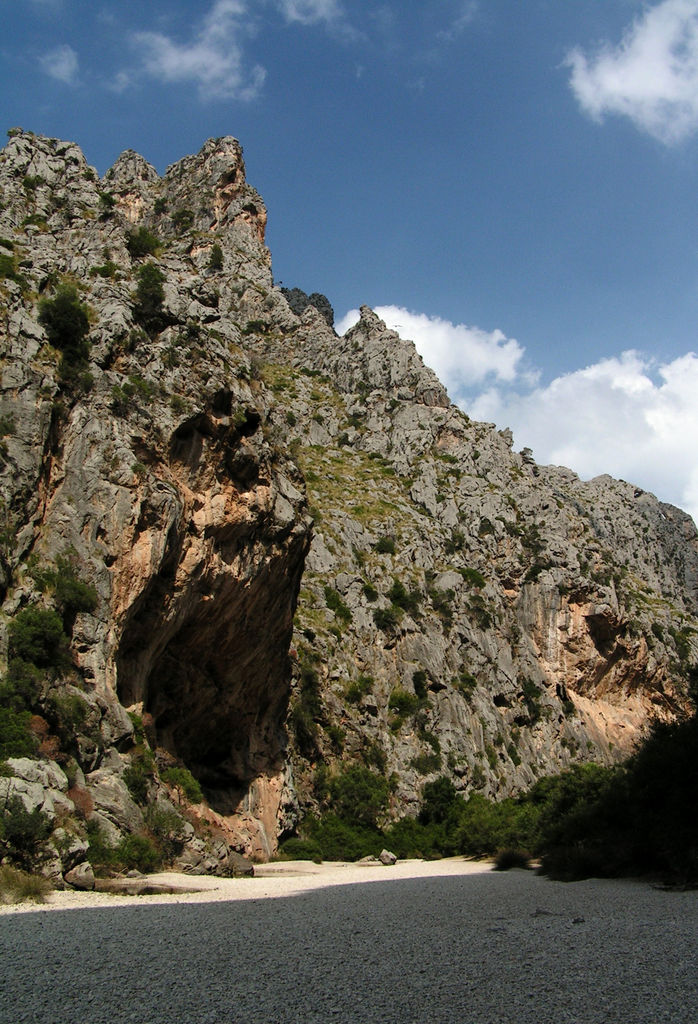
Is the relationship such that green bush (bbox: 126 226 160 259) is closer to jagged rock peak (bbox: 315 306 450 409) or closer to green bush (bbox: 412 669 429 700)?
green bush (bbox: 412 669 429 700)

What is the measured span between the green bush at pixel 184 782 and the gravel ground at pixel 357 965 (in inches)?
513

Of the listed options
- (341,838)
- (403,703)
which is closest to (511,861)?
(341,838)

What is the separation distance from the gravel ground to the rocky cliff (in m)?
5.68

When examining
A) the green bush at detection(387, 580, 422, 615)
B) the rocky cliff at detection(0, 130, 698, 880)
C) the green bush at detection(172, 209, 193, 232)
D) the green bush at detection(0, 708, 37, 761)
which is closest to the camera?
the green bush at detection(0, 708, 37, 761)

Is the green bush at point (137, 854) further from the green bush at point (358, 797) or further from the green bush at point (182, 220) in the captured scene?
the green bush at point (182, 220)

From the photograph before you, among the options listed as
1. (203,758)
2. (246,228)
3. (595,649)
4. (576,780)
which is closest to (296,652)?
(203,758)

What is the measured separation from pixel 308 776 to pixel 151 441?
72.2 ft

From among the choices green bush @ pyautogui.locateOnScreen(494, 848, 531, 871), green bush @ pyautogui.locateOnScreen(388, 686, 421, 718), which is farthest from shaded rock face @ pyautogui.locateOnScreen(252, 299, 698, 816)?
green bush @ pyautogui.locateOnScreen(494, 848, 531, 871)

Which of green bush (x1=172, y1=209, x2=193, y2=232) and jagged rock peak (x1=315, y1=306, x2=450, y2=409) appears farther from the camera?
green bush (x1=172, y1=209, x2=193, y2=232)

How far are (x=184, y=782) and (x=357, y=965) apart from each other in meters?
18.2

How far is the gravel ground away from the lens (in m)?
4.42

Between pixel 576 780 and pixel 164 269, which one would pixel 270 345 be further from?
pixel 576 780

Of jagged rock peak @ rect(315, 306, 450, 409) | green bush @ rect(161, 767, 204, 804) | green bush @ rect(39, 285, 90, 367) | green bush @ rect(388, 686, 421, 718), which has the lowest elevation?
green bush @ rect(161, 767, 204, 804)

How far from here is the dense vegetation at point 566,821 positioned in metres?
12.6
